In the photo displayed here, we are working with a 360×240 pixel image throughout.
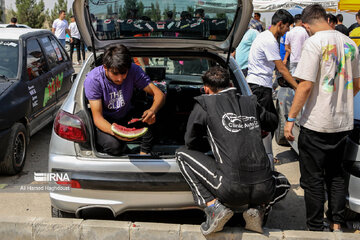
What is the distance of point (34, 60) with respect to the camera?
579cm

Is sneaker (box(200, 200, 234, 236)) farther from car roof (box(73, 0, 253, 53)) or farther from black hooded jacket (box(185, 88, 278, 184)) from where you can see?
car roof (box(73, 0, 253, 53))

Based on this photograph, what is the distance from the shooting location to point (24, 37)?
580cm

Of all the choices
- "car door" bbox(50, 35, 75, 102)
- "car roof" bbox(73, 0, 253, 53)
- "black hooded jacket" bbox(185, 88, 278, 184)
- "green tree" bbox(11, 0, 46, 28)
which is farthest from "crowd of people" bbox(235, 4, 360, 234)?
"green tree" bbox(11, 0, 46, 28)

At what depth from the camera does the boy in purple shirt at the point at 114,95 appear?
3.33 metres

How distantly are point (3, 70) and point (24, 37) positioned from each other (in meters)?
0.73

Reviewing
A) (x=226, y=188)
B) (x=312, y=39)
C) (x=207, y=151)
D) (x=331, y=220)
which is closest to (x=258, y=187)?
(x=226, y=188)

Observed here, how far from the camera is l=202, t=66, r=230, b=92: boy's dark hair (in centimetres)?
314

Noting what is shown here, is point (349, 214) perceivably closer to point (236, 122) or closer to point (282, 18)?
point (236, 122)

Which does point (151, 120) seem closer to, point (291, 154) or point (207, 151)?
point (207, 151)

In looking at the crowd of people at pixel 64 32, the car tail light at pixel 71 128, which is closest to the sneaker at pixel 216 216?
the car tail light at pixel 71 128

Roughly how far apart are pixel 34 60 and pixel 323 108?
416 centimetres

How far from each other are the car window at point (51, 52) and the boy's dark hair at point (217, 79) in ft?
12.7

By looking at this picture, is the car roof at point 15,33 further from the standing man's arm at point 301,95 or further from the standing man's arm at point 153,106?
the standing man's arm at point 301,95

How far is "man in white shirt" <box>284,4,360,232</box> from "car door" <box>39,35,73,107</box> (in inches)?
156
